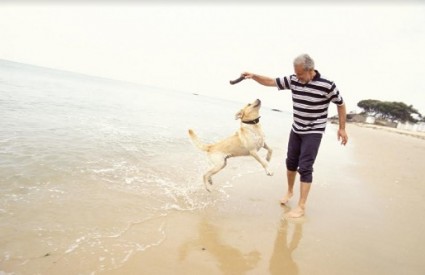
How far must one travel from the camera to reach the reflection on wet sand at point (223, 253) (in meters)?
2.73

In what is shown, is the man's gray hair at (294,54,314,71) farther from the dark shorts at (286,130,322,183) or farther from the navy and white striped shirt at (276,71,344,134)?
the dark shorts at (286,130,322,183)

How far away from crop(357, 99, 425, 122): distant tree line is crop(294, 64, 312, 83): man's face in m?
69.6

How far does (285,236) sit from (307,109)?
5.59ft

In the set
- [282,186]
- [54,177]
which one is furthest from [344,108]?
[54,177]

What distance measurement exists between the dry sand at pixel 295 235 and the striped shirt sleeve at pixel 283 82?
1734 mm

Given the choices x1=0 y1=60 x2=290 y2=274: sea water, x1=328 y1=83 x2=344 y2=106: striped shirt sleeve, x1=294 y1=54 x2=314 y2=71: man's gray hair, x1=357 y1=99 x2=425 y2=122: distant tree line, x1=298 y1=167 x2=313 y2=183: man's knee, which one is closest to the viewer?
x1=0 y1=60 x2=290 y2=274: sea water

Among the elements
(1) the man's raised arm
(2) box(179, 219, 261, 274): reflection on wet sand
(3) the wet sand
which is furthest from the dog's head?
(2) box(179, 219, 261, 274): reflection on wet sand

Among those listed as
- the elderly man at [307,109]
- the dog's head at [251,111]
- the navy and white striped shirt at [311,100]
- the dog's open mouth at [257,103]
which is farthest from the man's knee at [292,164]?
the dog's open mouth at [257,103]

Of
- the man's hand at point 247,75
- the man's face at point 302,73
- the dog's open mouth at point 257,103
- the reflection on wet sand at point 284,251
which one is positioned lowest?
the reflection on wet sand at point 284,251

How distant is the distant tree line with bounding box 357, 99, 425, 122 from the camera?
209ft

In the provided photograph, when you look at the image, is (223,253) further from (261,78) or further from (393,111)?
(393,111)

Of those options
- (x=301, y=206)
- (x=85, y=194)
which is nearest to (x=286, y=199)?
(x=301, y=206)

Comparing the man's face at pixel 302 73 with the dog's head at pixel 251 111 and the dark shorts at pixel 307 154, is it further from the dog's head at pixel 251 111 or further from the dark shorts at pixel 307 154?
the dog's head at pixel 251 111

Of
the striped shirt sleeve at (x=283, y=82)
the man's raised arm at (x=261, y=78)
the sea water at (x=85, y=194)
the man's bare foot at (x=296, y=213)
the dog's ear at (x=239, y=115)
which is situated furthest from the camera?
the dog's ear at (x=239, y=115)
